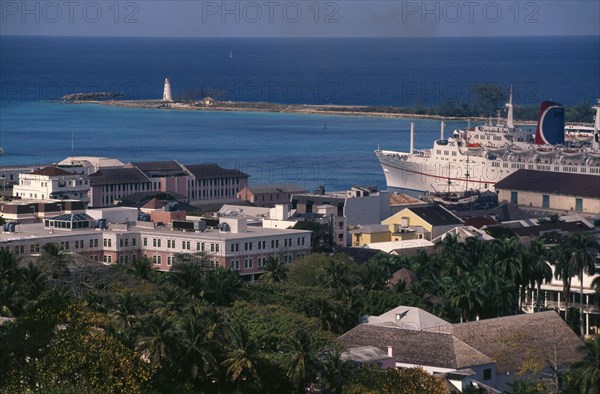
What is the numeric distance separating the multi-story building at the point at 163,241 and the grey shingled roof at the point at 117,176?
14578 mm

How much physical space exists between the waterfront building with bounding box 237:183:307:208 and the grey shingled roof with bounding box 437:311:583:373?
2885 cm

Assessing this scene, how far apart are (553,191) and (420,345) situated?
41.2 metres

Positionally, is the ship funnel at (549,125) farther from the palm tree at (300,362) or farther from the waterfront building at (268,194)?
the palm tree at (300,362)

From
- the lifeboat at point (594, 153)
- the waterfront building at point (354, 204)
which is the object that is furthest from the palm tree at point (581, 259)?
the lifeboat at point (594, 153)

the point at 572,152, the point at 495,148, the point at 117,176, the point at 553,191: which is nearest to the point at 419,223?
the point at 117,176

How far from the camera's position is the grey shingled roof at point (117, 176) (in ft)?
197

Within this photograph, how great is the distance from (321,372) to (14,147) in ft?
231

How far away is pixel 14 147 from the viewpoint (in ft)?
308

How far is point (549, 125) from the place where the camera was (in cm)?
8775

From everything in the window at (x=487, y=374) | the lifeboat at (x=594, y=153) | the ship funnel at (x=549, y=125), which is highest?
the ship funnel at (x=549, y=125)

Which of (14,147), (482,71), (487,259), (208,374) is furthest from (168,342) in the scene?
(482,71)

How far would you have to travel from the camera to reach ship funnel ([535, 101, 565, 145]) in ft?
287

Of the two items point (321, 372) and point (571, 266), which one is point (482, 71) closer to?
point (571, 266)

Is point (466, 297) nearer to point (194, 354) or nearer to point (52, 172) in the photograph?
point (194, 354)
